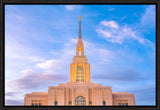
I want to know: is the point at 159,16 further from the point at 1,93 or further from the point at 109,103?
the point at 109,103

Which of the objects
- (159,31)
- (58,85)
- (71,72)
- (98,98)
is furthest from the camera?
(71,72)

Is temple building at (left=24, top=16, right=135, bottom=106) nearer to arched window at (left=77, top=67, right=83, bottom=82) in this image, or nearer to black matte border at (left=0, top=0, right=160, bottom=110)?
arched window at (left=77, top=67, right=83, bottom=82)

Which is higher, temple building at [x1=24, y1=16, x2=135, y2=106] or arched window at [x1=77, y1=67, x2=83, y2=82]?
arched window at [x1=77, y1=67, x2=83, y2=82]

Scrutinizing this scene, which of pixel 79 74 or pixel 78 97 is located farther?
pixel 79 74

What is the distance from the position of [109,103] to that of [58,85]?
12.6 meters

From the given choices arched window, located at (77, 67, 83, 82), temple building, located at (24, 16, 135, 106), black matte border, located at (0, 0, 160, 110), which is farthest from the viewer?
arched window, located at (77, 67, 83, 82)

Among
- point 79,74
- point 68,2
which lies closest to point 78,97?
point 79,74

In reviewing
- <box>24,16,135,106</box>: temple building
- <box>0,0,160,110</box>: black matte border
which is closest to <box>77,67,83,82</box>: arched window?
<box>24,16,135,106</box>: temple building

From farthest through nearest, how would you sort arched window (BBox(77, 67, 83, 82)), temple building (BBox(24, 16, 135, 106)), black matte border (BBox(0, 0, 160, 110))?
arched window (BBox(77, 67, 83, 82)) → temple building (BBox(24, 16, 135, 106)) → black matte border (BBox(0, 0, 160, 110))

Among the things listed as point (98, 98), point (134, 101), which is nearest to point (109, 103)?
point (98, 98)

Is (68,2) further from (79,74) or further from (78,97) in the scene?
(79,74)

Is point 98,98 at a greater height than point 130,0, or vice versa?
point 130,0

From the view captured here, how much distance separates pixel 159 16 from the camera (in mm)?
16719

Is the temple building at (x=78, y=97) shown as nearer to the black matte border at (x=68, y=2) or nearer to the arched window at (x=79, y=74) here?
the arched window at (x=79, y=74)
